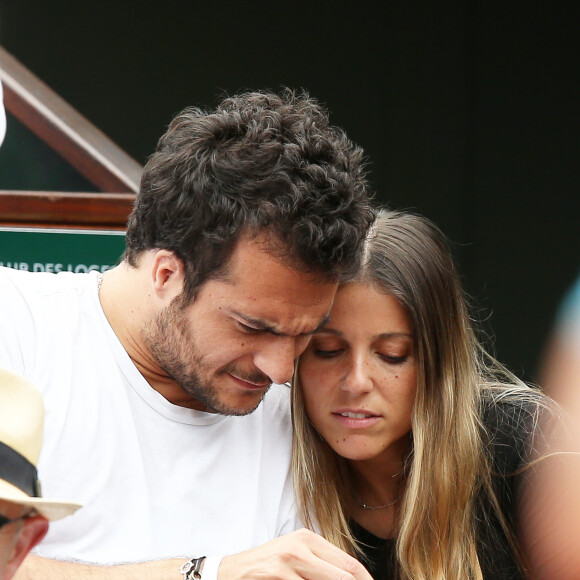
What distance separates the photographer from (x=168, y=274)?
2.29 m

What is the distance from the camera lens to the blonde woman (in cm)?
238

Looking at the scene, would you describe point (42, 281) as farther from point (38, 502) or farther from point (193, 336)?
point (38, 502)

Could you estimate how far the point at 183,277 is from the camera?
2266 millimetres

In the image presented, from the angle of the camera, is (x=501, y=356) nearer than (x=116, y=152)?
No

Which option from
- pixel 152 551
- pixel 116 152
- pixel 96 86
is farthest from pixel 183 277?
pixel 96 86

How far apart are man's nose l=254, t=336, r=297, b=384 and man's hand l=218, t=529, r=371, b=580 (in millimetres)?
333

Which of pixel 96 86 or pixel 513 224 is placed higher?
pixel 96 86

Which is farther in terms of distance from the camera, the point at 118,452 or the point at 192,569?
the point at 118,452

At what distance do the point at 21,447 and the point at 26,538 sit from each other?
0.13 metres

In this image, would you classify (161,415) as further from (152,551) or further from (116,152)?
(116,152)

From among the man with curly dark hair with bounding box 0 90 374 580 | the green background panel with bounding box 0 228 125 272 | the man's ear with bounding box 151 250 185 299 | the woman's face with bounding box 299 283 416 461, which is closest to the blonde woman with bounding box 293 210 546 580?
the woman's face with bounding box 299 283 416 461

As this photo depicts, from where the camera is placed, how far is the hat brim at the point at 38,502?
1.24 meters

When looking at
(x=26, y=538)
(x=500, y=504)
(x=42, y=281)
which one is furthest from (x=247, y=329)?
(x=26, y=538)

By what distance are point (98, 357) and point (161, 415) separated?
0.18m
